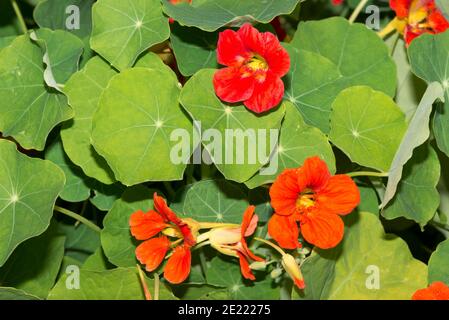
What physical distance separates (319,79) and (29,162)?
1.61ft

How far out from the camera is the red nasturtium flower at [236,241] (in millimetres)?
1099

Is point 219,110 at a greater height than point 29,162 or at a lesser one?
greater

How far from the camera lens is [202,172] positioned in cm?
124

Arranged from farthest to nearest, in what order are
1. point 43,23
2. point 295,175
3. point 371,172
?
point 43,23, point 371,172, point 295,175

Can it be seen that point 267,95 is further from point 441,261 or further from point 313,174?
point 441,261

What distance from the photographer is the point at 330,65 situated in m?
1.21

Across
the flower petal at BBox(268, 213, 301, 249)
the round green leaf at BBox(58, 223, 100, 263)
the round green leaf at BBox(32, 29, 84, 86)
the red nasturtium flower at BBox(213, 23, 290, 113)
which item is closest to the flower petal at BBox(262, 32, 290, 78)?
the red nasturtium flower at BBox(213, 23, 290, 113)

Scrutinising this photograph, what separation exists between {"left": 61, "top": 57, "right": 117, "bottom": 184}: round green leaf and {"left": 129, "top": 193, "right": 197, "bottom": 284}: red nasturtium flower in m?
0.13

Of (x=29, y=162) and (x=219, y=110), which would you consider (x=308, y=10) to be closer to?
(x=219, y=110)

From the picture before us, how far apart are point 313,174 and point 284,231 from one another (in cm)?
10

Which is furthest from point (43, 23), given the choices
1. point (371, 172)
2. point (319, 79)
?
point (371, 172)

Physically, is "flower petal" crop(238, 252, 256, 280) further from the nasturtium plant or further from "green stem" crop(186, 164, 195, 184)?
"green stem" crop(186, 164, 195, 184)

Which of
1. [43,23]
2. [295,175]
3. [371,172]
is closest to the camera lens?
[295,175]

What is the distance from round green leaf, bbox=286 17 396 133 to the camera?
1.21 meters
